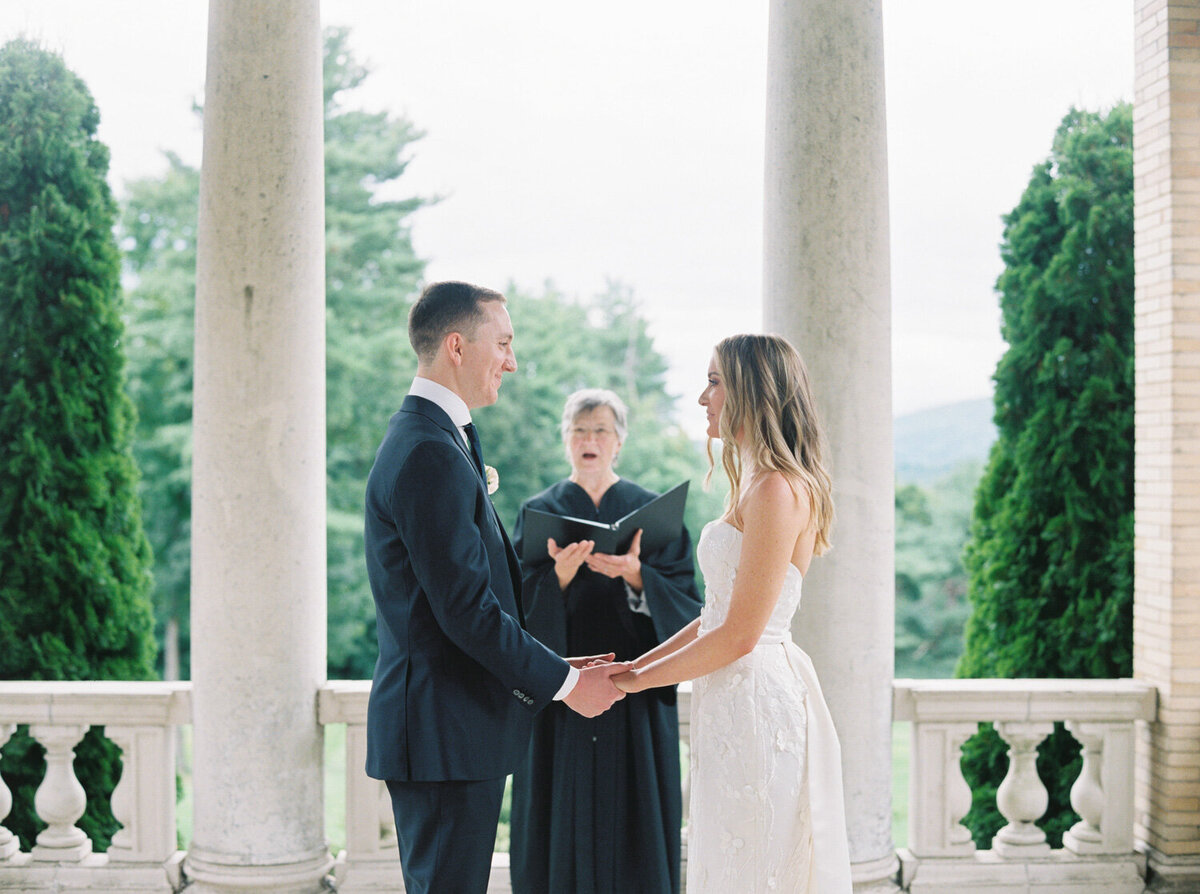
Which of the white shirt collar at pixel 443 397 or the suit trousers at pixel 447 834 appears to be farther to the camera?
the white shirt collar at pixel 443 397

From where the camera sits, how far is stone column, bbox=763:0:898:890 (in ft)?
15.1

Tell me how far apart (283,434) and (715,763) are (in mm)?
2424

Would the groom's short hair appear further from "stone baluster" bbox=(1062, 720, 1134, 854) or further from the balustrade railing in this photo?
"stone baluster" bbox=(1062, 720, 1134, 854)

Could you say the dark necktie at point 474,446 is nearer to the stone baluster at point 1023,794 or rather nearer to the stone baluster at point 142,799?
the stone baluster at point 142,799

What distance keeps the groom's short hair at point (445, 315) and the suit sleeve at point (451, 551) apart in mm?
371

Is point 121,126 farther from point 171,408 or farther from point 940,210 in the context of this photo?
Answer: point 940,210

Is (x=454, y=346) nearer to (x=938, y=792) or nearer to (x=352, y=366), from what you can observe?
(x=938, y=792)

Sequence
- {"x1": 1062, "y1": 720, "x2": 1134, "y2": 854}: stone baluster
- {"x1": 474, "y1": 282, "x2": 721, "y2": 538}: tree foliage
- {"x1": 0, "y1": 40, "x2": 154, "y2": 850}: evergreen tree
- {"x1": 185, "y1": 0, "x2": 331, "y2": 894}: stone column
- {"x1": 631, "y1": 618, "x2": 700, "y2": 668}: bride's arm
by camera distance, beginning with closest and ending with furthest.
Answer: {"x1": 631, "y1": 618, "x2": 700, "y2": 668}: bride's arm < {"x1": 185, "y1": 0, "x2": 331, "y2": 894}: stone column < {"x1": 1062, "y1": 720, "x2": 1134, "y2": 854}: stone baluster < {"x1": 0, "y1": 40, "x2": 154, "y2": 850}: evergreen tree < {"x1": 474, "y1": 282, "x2": 721, "y2": 538}: tree foliage

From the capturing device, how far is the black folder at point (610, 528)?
4.09 m

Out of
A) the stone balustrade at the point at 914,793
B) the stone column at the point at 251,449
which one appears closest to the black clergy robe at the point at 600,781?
the stone balustrade at the point at 914,793

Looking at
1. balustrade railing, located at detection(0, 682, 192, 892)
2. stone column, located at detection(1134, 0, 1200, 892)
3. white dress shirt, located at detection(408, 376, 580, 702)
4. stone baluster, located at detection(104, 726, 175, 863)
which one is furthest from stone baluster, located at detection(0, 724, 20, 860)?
stone column, located at detection(1134, 0, 1200, 892)

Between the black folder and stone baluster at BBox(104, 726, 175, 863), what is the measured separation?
202 centimetres

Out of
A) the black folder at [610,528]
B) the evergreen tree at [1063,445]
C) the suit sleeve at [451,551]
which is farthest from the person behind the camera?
the evergreen tree at [1063,445]

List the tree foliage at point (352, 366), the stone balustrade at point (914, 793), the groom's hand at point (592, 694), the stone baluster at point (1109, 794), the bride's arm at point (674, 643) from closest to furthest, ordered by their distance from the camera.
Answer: the groom's hand at point (592, 694)
the bride's arm at point (674, 643)
the stone balustrade at point (914, 793)
the stone baluster at point (1109, 794)
the tree foliage at point (352, 366)
